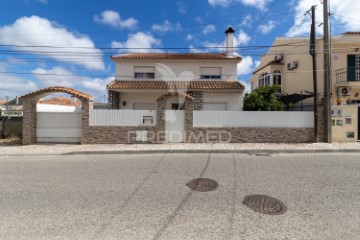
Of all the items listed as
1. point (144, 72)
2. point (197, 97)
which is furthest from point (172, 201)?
point (144, 72)

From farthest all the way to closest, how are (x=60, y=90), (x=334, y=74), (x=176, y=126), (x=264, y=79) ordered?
(x=264, y=79) < (x=334, y=74) < (x=176, y=126) < (x=60, y=90)

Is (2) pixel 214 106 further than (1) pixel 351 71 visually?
Yes

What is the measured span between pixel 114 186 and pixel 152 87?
394 inches

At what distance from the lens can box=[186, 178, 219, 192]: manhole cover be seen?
4.25 metres

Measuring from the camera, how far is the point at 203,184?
14.9ft

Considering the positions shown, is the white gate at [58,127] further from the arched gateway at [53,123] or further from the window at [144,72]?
the window at [144,72]

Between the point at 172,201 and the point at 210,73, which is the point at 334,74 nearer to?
the point at 210,73

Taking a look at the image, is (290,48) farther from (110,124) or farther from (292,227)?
(292,227)

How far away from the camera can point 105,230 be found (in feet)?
8.95

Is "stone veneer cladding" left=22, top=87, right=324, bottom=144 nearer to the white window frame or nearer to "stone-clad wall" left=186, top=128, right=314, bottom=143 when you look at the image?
"stone-clad wall" left=186, top=128, right=314, bottom=143

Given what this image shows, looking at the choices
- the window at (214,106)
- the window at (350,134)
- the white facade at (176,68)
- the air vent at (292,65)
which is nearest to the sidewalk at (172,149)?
the window at (350,134)

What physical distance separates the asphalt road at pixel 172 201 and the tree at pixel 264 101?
524 cm

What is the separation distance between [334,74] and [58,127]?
17861 millimetres

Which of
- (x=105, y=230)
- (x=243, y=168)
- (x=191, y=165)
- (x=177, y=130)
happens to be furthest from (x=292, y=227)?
(x=177, y=130)
